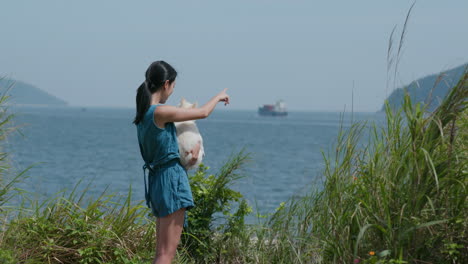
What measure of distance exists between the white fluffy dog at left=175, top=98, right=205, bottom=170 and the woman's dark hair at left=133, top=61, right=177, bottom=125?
0.26 metres

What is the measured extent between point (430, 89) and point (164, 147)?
5.56 feet

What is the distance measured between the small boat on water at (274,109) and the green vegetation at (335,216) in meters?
130

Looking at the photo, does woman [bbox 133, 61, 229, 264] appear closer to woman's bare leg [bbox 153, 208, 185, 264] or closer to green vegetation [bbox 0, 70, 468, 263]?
woman's bare leg [bbox 153, 208, 185, 264]

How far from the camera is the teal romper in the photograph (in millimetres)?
3668

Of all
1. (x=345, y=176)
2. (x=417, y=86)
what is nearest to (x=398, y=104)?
(x=417, y=86)

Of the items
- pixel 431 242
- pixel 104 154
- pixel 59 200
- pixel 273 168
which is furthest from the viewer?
pixel 104 154

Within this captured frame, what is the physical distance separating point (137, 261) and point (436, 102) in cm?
231

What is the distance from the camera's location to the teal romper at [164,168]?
3.67 metres

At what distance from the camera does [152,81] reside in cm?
370

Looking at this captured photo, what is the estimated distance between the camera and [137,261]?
4.48m

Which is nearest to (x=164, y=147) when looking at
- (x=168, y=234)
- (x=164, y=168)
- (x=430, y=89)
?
(x=164, y=168)

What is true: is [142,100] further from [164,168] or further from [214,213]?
[214,213]

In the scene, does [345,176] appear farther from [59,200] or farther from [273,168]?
[273,168]

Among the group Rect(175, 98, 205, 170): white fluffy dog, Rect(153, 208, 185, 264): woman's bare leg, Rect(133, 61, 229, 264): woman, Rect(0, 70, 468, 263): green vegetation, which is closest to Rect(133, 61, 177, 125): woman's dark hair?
Rect(133, 61, 229, 264): woman
